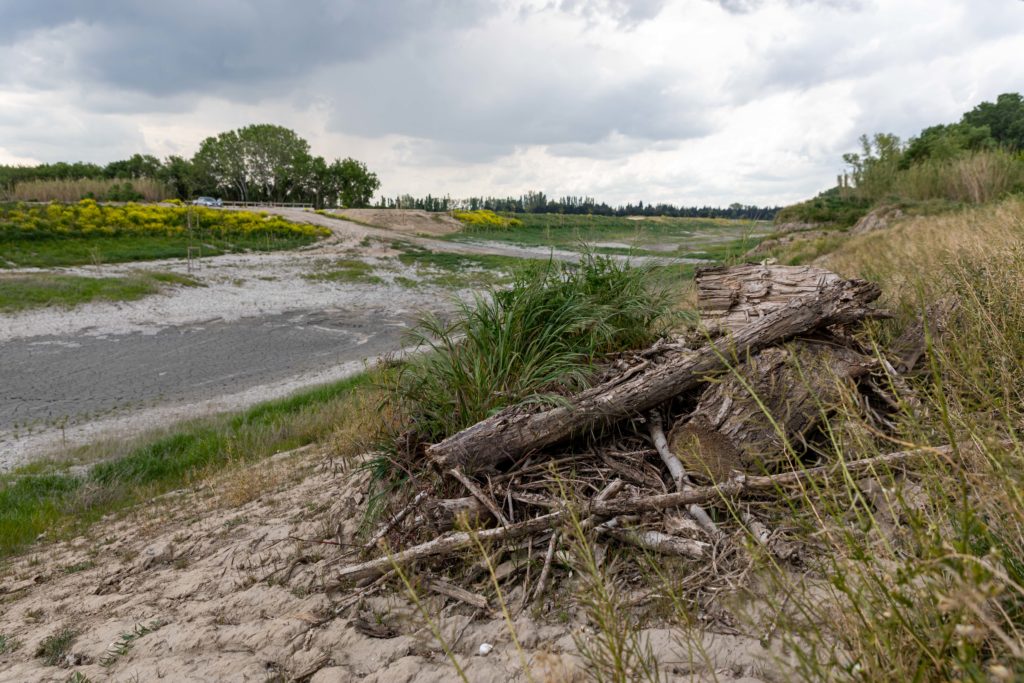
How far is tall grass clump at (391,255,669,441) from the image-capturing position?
3732 mm

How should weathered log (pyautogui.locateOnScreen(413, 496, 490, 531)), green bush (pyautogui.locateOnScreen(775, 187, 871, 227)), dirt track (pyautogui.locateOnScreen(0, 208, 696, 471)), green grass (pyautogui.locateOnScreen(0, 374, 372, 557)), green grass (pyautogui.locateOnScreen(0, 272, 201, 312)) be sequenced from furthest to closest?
green bush (pyautogui.locateOnScreen(775, 187, 871, 227)) → green grass (pyautogui.locateOnScreen(0, 272, 201, 312)) → dirt track (pyautogui.locateOnScreen(0, 208, 696, 471)) → green grass (pyautogui.locateOnScreen(0, 374, 372, 557)) → weathered log (pyautogui.locateOnScreen(413, 496, 490, 531))

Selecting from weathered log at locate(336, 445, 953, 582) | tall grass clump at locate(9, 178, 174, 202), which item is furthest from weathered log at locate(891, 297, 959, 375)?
tall grass clump at locate(9, 178, 174, 202)

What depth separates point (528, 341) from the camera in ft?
13.2

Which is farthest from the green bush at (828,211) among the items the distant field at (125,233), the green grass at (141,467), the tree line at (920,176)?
the distant field at (125,233)

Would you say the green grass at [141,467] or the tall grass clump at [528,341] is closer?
the tall grass clump at [528,341]

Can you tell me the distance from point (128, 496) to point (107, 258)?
19.8 m

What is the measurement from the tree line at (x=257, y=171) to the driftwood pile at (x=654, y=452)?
199 feet

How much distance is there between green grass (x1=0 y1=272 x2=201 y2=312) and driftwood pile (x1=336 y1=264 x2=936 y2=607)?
56.3 feet

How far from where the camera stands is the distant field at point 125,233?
22.7 meters

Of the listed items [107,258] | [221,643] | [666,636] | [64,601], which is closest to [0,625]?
[64,601]

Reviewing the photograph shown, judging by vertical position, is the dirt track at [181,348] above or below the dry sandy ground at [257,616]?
below

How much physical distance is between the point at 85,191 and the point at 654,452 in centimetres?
4831

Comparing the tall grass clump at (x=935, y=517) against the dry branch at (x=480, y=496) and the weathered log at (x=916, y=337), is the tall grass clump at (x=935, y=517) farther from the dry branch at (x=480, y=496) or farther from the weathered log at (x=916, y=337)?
the dry branch at (x=480, y=496)

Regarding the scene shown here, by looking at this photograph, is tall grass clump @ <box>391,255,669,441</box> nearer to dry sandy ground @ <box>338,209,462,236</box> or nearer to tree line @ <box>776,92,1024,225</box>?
tree line @ <box>776,92,1024,225</box>
